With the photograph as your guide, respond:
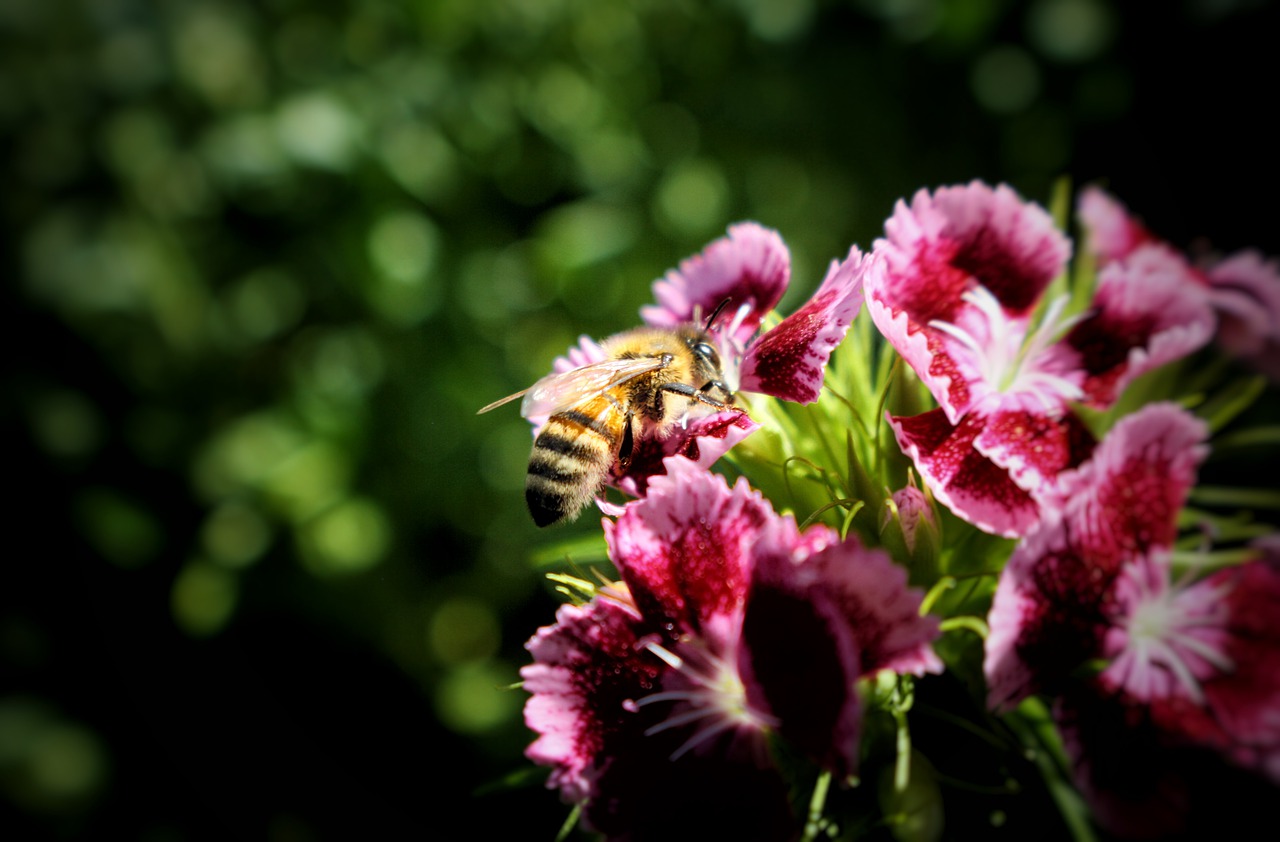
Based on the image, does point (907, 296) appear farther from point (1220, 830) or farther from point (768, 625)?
point (1220, 830)

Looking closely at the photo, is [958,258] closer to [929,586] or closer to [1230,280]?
[929,586]

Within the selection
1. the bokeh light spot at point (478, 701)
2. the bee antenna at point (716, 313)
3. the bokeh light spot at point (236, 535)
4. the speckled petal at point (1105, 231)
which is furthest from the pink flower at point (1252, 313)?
the bokeh light spot at point (236, 535)

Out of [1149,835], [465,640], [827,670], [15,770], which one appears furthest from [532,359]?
[15,770]

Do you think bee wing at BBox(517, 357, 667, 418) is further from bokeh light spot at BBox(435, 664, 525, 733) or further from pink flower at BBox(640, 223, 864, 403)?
bokeh light spot at BBox(435, 664, 525, 733)

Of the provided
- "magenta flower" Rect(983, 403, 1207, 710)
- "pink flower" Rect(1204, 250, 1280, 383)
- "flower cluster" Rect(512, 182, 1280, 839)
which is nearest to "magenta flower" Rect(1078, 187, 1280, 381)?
"pink flower" Rect(1204, 250, 1280, 383)

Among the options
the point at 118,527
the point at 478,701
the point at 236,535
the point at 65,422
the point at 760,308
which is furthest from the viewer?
the point at 65,422

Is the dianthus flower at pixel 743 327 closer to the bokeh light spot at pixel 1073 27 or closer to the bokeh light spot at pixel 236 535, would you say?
the bokeh light spot at pixel 236 535

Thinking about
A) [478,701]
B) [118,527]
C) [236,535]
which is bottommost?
[478,701]

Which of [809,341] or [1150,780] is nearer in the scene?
[1150,780]

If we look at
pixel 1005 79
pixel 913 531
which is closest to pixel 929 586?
pixel 913 531
